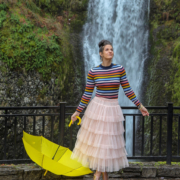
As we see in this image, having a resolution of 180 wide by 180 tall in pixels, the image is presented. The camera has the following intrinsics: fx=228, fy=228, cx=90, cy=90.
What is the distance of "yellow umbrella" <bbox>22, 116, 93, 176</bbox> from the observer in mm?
3096

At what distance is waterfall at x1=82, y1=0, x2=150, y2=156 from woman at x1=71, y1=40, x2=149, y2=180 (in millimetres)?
7450

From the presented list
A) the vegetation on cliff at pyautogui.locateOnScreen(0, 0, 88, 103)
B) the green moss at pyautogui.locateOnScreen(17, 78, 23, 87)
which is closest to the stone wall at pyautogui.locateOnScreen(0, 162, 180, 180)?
the green moss at pyautogui.locateOnScreen(17, 78, 23, 87)

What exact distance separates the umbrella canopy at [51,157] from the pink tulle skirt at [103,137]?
200 millimetres

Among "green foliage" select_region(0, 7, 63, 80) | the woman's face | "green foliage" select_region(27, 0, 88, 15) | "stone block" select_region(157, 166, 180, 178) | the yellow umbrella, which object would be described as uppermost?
"green foliage" select_region(27, 0, 88, 15)

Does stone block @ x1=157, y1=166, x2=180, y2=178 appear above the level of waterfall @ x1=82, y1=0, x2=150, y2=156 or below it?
below

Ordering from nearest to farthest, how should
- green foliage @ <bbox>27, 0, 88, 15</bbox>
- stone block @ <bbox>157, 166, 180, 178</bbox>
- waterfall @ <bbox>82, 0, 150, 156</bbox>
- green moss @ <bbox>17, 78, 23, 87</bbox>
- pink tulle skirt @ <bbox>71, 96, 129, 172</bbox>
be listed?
pink tulle skirt @ <bbox>71, 96, 129, 172</bbox>, stone block @ <bbox>157, 166, 180, 178</bbox>, green moss @ <bbox>17, 78, 23, 87</bbox>, waterfall @ <bbox>82, 0, 150, 156</bbox>, green foliage @ <bbox>27, 0, 88, 15</bbox>

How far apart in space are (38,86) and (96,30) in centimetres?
458

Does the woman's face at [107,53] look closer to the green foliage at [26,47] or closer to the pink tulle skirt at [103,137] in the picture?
the pink tulle skirt at [103,137]

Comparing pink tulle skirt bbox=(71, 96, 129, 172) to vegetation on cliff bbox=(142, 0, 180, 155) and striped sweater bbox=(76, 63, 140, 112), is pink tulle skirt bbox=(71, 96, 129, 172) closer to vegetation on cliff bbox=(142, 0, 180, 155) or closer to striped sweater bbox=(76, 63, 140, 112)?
striped sweater bbox=(76, 63, 140, 112)

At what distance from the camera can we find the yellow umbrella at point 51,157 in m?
3.10

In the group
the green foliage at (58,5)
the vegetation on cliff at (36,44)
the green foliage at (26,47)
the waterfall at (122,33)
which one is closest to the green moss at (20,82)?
the vegetation on cliff at (36,44)

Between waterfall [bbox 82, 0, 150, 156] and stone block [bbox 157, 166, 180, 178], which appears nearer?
stone block [bbox 157, 166, 180, 178]

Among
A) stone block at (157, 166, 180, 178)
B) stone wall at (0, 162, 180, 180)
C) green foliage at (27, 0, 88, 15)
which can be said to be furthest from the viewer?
green foliage at (27, 0, 88, 15)

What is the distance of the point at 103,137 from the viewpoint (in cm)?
306
